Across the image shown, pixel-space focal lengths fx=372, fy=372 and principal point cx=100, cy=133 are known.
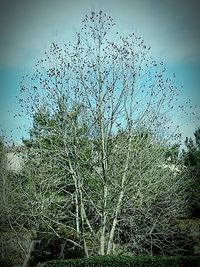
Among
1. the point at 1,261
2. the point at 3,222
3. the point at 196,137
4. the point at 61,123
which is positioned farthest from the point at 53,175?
the point at 196,137

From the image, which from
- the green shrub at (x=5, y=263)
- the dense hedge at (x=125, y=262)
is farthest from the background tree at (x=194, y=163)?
the green shrub at (x=5, y=263)

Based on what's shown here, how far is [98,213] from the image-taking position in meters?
5.70

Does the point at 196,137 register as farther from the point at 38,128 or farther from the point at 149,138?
the point at 38,128

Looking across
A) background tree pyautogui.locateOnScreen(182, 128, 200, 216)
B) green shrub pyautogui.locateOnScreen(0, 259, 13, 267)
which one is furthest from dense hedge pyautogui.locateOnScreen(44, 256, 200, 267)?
background tree pyautogui.locateOnScreen(182, 128, 200, 216)

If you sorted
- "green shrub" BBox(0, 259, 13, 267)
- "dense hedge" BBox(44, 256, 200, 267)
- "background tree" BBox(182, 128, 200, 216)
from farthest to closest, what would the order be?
"background tree" BBox(182, 128, 200, 216) < "green shrub" BBox(0, 259, 13, 267) < "dense hedge" BBox(44, 256, 200, 267)

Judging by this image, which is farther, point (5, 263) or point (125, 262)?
point (5, 263)

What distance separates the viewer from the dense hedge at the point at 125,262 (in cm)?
510

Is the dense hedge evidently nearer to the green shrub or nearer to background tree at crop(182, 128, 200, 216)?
the green shrub

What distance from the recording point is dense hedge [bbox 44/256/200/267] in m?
5.10

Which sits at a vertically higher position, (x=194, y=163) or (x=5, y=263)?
(x=194, y=163)

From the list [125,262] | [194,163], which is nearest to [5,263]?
[125,262]

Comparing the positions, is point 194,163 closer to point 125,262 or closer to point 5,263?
point 125,262

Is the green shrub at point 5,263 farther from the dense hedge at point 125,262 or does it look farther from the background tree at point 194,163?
the background tree at point 194,163

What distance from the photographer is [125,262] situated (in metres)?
5.17
